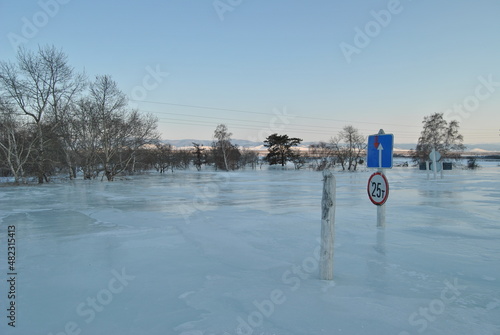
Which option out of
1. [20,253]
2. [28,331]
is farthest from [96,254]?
[28,331]

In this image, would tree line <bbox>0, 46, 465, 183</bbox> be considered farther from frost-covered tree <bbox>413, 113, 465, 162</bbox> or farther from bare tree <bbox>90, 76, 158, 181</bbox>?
frost-covered tree <bbox>413, 113, 465, 162</bbox>

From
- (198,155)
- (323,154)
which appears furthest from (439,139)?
(198,155)

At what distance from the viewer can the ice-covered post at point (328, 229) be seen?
12.1 ft

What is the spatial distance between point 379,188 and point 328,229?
3.20 meters

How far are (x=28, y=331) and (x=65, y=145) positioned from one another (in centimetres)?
2948

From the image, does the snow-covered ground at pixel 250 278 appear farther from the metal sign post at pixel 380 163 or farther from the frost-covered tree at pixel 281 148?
the frost-covered tree at pixel 281 148

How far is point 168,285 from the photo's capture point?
3646 mm

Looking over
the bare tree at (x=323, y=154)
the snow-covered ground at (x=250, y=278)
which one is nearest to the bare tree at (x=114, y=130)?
the snow-covered ground at (x=250, y=278)

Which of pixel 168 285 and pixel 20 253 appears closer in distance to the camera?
pixel 168 285

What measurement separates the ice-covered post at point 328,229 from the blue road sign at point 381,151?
10.1ft

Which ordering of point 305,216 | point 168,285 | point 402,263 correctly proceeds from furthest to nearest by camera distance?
point 305,216
point 402,263
point 168,285

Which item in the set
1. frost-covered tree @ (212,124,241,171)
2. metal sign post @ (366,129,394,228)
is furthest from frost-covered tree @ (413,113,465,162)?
metal sign post @ (366,129,394,228)

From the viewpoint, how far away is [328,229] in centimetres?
370

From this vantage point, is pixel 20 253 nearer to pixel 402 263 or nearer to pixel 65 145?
pixel 402 263
